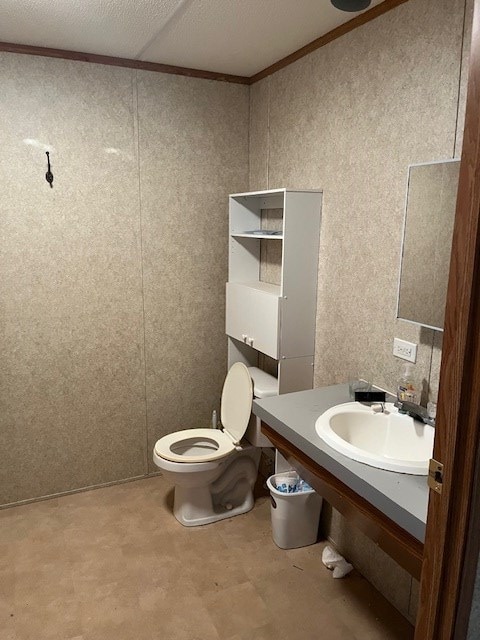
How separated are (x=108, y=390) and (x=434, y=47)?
241cm

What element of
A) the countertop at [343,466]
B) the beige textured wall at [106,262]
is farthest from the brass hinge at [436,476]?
the beige textured wall at [106,262]

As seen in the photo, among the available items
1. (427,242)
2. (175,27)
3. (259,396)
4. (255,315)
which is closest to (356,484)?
(427,242)

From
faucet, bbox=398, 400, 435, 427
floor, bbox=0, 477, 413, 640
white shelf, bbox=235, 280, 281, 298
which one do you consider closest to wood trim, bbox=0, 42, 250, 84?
white shelf, bbox=235, 280, 281, 298

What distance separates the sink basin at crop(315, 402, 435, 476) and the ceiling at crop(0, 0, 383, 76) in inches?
64.2

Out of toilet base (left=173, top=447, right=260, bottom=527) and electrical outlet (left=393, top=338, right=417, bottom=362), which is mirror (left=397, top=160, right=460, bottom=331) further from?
toilet base (left=173, top=447, right=260, bottom=527)

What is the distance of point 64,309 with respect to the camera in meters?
2.81

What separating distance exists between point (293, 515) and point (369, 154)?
1.76 m

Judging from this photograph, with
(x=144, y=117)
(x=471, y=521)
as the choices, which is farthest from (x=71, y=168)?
(x=471, y=521)

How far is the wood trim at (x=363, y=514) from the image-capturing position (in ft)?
4.53

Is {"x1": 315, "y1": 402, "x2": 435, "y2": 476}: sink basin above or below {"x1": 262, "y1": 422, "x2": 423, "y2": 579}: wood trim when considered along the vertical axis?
above

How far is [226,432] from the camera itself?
291 centimetres

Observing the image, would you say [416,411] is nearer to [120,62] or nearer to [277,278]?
[277,278]

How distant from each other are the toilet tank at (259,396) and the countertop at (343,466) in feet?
1.81

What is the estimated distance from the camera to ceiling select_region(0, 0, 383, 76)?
2020 mm
